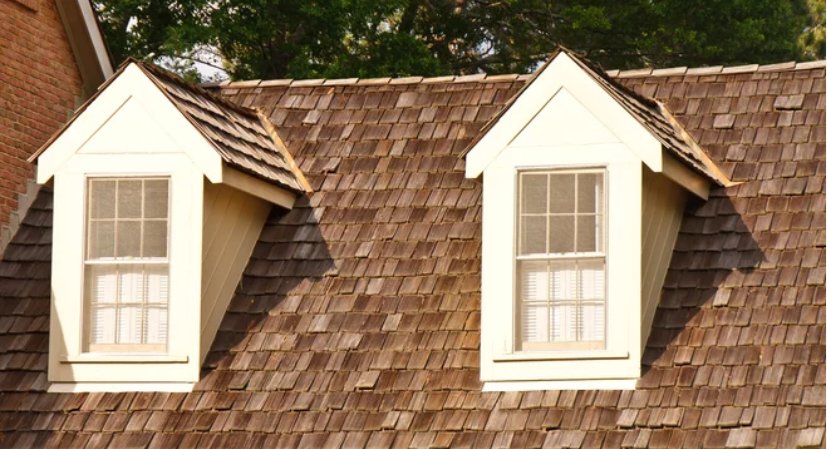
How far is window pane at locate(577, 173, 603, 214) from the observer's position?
941cm

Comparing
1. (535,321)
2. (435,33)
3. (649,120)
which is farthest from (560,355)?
(435,33)

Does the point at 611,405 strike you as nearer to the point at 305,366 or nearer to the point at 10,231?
the point at 305,366

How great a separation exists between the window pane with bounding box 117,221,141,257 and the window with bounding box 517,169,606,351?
2.73 m

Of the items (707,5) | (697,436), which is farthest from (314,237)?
(707,5)

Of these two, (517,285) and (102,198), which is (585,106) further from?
(102,198)

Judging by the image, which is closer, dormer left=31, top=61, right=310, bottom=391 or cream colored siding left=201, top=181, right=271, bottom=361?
dormer left=31, top=61, right=310, bottom=391

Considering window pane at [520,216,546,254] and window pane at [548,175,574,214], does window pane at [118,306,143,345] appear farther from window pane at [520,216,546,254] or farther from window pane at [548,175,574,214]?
window pane at [548,175,574,214]

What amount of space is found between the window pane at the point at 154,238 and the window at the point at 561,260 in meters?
2.54

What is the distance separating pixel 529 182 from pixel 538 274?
637 millimetres

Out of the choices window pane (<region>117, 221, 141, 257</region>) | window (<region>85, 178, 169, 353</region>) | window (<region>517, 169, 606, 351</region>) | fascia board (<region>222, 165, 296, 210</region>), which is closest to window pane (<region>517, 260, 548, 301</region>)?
window (<region>517, 169, 606, 351</region>)

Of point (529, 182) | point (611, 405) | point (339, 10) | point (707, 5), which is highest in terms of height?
point (529, 182)

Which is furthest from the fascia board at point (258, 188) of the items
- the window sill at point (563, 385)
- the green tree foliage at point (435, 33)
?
the green tree foliage at point (435, 33)

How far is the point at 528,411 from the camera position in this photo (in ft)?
29.4

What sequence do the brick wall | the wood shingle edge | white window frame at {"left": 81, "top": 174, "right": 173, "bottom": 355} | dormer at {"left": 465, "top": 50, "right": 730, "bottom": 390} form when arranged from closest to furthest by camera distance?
dormer at {"left": 465, "top": 50, "right": 730, "bottom": 390}
white window frame at {"left": 81, "top": 174, "right": 173, "bottom": 355}
the wood shingle edge
the brick wall
